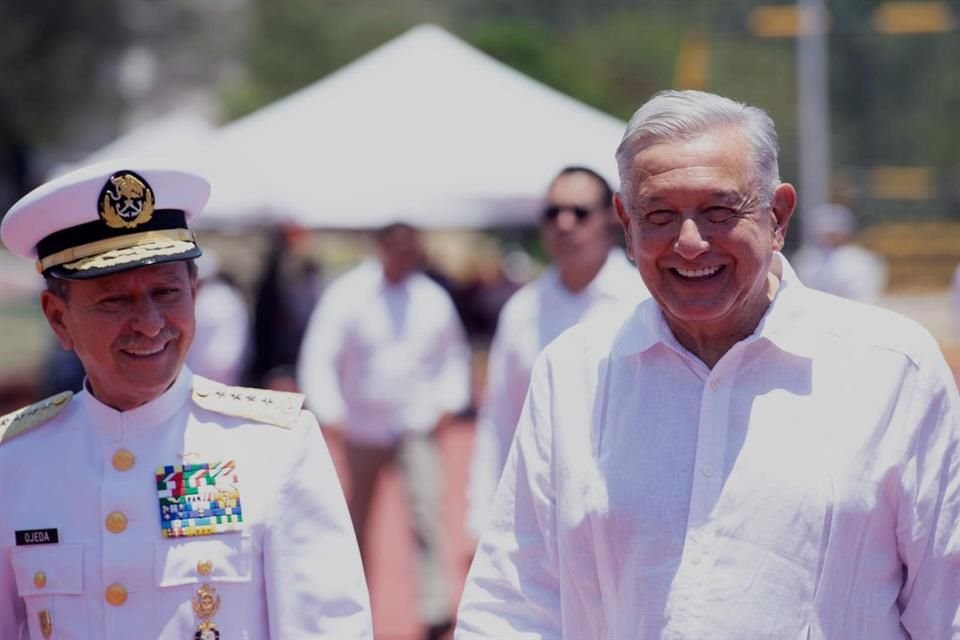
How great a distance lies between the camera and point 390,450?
8625mm

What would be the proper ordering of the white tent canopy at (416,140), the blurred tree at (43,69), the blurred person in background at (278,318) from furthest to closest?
1. the blurred tree at (43,69)
2. the blurred person in background at (278,318)
3. the white tent canopy at (416,140)

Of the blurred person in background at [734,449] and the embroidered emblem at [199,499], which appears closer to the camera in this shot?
the blurred person in background at [734,449]

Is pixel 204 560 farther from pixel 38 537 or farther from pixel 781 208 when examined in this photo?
pixel 781 208

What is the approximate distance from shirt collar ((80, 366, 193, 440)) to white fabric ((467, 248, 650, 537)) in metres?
3.01

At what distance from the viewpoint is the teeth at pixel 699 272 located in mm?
2928

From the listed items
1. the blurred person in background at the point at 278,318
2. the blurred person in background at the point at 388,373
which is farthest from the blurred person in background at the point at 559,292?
the blurred person in background at the point at 278,318

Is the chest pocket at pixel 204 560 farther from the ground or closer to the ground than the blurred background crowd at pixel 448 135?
closer to the ground

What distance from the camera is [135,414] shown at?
319 cm

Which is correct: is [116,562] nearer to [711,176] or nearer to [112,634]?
[112,634]

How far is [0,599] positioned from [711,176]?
1.57 metres

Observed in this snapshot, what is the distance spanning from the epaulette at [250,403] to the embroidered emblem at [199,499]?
0.11 metres

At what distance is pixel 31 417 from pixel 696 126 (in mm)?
1461

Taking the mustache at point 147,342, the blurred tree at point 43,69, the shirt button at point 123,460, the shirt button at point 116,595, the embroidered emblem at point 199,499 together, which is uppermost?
the blurred tree at point 43,69

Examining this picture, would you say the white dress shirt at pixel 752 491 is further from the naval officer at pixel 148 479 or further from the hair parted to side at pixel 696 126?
the naval officer at pixel 148 479
